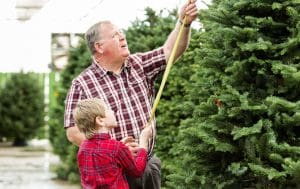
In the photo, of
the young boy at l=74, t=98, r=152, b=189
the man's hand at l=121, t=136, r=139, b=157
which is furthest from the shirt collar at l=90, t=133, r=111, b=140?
the man's hand at l=121, t=136, r=139, b=157

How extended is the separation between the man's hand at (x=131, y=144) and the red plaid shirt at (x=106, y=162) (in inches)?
5.2

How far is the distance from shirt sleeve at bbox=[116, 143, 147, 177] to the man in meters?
0.31

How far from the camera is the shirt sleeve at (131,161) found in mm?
4062

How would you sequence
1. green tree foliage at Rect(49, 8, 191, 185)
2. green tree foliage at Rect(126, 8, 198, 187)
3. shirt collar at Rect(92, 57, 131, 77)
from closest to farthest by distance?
shirt collar at Rect(92, 57, 131, 77), green tree foliage at Rect(126, 8, 198, 187), green tree foliage at Rect(49, 8, 191, 185)

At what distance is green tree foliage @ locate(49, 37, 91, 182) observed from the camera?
481 inches

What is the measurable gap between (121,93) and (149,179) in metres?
0.55

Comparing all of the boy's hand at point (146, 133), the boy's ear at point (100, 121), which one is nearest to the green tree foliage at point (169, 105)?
the boy's hand at point (146, 133)

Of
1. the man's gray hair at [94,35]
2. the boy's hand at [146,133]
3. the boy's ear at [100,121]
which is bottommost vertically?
the boy's hand at [146,133]

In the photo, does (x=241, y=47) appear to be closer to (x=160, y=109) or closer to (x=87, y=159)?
(x=87, y=159)

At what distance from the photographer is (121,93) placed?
15.0ft

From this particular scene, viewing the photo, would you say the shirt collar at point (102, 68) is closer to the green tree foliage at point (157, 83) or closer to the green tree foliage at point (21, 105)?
the green tree foliage at point (157, 83)

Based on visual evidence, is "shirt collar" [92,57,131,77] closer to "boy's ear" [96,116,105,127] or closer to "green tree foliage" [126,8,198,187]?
"boy's ear" [96,116,105,127]

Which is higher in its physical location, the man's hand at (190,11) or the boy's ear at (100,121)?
the man's hand at (190,11)

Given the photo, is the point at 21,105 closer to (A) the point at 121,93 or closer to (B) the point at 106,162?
(A) the point at 121,93
